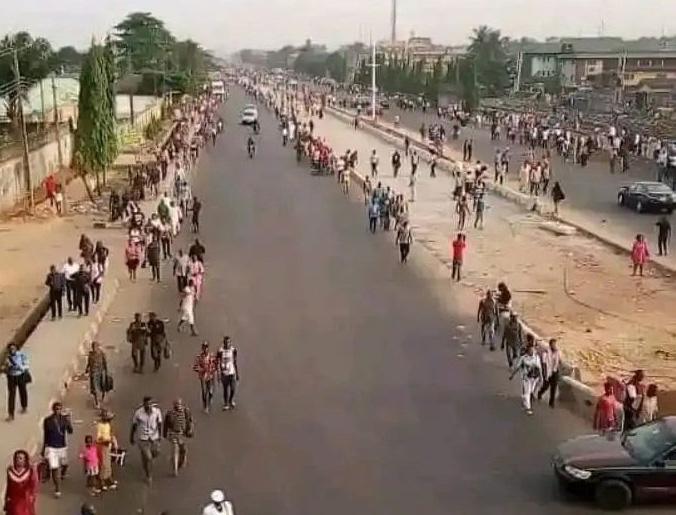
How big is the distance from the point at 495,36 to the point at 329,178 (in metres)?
92.8

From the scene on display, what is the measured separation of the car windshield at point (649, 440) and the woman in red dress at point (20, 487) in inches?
239

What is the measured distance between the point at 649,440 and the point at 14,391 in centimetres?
762

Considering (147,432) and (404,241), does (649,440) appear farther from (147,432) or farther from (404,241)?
(404,241)

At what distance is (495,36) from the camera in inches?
5177

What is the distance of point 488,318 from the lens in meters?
17.9

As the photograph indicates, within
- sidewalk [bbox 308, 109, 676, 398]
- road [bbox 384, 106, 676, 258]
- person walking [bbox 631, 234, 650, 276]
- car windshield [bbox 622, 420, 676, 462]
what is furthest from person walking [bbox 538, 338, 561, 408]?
road [bbox 384, 106, 676, 258]

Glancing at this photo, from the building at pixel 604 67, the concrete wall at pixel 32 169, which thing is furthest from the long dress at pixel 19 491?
the building at pixel 604 67

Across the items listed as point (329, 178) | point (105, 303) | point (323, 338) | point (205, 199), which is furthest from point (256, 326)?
point (329, 178)

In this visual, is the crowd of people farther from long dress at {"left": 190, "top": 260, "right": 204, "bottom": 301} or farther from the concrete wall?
the concrete wall

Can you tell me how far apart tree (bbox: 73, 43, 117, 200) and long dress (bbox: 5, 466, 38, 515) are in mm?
25037

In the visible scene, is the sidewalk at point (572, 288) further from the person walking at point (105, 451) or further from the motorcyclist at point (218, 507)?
the motorcyclist at point (218, 507)

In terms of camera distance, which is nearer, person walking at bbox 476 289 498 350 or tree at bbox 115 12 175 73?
person walking at bbox 476 289 498 350

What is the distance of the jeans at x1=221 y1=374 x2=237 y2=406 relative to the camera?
14.3 meters

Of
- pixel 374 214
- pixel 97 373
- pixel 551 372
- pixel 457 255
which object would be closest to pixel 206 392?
pixel 97 373
